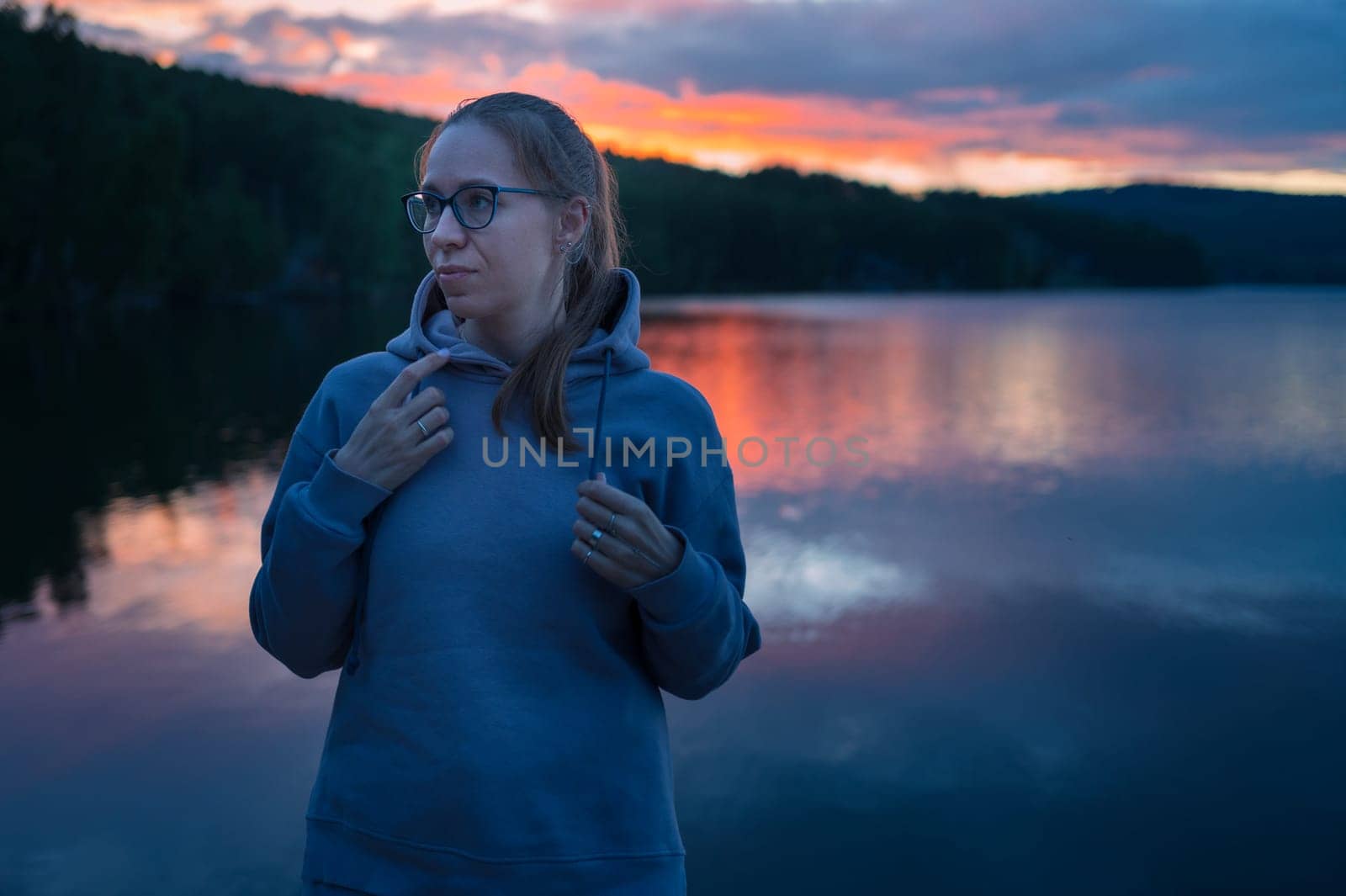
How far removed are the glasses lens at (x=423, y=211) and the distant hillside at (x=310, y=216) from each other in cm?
67

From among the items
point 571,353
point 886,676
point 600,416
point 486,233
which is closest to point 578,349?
point 571,353

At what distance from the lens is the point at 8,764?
4.43 metres

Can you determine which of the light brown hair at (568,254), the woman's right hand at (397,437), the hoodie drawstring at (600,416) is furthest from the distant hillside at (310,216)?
the woman's right hand at (397,437)

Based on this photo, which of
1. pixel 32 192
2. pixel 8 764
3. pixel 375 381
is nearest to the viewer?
pixel 375 381

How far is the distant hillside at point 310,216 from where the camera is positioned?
40.8 meters

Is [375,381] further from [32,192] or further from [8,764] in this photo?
[32,192]

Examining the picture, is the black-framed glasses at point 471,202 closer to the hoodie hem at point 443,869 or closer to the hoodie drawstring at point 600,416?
the hoodie drawstring at point 600,416

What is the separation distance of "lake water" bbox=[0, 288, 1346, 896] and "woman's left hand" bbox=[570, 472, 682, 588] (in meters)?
2.43

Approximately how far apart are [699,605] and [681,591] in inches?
2.3

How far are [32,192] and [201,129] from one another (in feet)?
122

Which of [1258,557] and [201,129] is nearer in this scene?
[1258,557]

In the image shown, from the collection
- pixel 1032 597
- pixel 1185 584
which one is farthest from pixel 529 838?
pixel 1185 584

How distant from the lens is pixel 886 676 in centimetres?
547

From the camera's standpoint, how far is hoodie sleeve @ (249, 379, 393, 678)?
168cm
